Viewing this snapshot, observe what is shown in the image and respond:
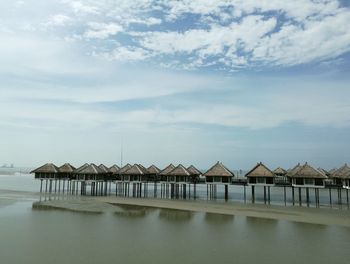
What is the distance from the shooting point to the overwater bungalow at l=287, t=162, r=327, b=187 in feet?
108

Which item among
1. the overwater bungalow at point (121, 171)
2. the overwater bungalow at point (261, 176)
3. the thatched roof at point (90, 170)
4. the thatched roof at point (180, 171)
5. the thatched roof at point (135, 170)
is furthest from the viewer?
the thatched roof at point (90, 170)

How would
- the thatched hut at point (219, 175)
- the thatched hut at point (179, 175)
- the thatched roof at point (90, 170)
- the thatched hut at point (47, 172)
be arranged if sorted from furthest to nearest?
the thatched hut at point (47, 172) < the thatched roof at point (90, 170) < the thatched hut at point (179, 175) < the thatched hut at point (219, 175)

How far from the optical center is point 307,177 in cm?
3328

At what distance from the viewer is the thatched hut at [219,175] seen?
3684 centimetres

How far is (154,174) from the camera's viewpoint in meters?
42.4

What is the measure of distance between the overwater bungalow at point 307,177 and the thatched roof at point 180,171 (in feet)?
37.3

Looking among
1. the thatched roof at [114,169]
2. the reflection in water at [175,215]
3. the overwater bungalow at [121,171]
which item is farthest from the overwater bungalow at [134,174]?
the reflection in water at [175,215]

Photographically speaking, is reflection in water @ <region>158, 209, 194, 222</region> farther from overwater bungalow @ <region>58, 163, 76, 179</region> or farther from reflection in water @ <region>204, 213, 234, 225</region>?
overwater bungalow @ <region>58, 163, 76, 179</region>

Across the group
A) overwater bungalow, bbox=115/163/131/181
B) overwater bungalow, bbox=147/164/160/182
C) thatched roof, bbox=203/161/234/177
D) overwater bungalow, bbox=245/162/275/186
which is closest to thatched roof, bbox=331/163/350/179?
overwater bungalow, bbox=245/162/275/186

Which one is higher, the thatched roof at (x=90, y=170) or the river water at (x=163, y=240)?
the thatched roof at (x=90, y=170)

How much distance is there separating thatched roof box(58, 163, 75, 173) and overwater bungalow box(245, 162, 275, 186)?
23.0 meters

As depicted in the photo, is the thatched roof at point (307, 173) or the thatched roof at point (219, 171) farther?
the thatched roof at point (219, 171)

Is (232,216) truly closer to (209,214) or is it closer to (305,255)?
(209,214)

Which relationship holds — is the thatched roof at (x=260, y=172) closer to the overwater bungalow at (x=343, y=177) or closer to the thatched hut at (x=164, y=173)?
the overwater bungalow at (x=343, y=177)
